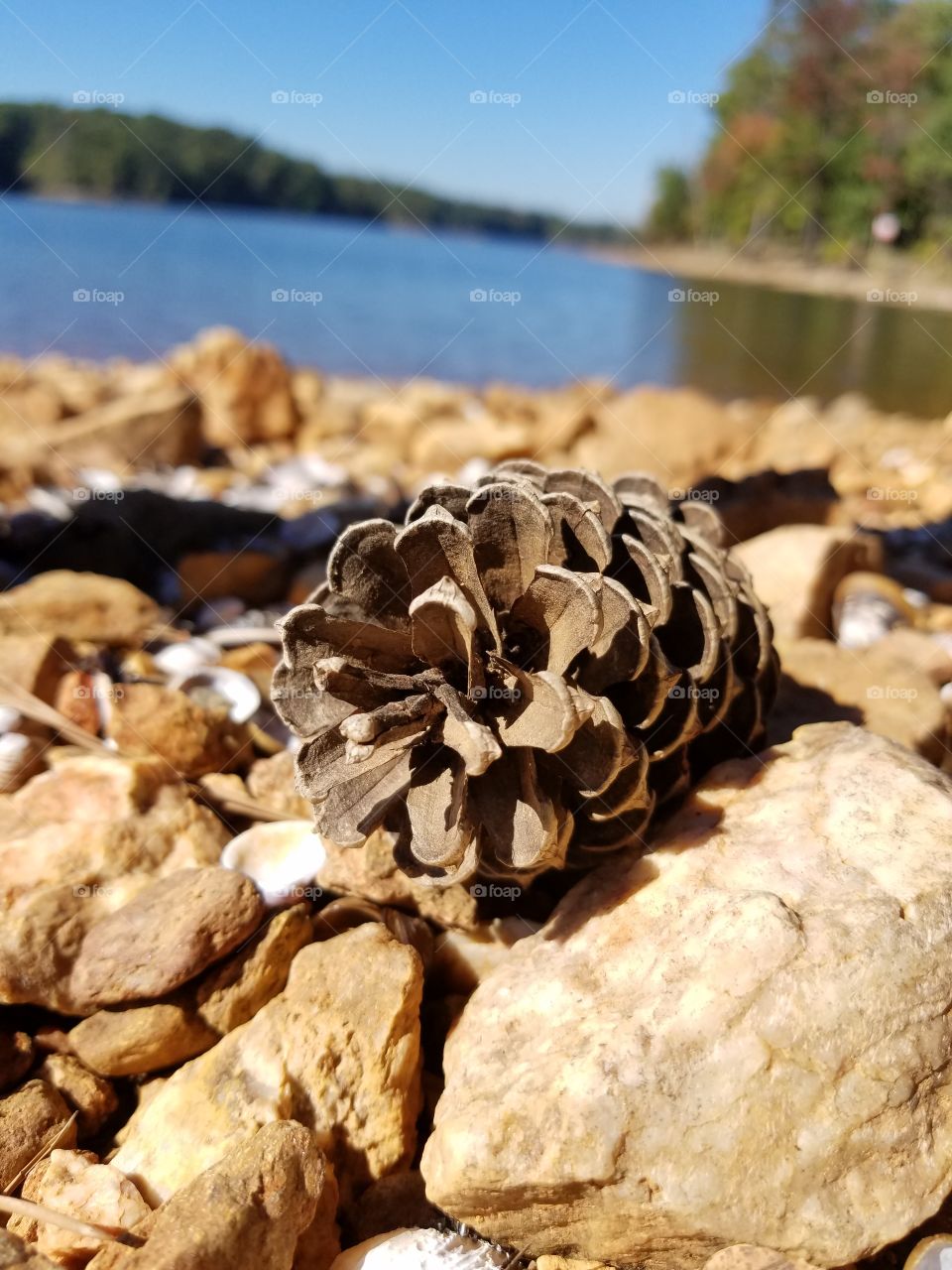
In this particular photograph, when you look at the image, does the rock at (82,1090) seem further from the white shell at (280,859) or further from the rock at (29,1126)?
the white shell at (280,859)

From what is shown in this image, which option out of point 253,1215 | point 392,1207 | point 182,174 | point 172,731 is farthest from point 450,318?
point 253,1215

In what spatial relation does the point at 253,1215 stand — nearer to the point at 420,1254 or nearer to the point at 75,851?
the point at 420,1254

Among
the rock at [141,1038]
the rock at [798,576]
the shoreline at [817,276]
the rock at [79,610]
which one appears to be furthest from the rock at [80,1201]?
the shoreline at [817,276]

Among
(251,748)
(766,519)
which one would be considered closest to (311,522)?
(251,748)

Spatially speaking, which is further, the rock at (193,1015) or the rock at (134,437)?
the rock at (134,437)

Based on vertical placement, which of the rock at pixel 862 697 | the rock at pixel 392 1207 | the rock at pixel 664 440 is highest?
the rock at pixel 664 440

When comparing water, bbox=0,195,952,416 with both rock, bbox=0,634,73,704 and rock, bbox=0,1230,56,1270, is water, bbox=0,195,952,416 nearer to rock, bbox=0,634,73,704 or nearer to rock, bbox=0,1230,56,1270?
rock, bbox=0,634,73,704

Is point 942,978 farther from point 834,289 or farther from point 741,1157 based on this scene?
point 834,289
